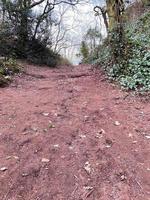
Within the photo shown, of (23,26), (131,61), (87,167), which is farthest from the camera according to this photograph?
(23,26)

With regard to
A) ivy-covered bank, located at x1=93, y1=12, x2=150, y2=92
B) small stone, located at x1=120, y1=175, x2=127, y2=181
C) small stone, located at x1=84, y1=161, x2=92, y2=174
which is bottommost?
small stone, located at x1=120, y1=175, x2=127, y2=181

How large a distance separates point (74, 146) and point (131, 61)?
3.57 meters

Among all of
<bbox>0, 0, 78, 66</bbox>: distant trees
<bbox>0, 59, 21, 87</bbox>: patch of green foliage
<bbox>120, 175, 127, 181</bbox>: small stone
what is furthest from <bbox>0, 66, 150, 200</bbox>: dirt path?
<bbox>0, 0, 78, 66</bbox>: distant trees

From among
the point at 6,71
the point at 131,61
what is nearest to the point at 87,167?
the point at 131,61

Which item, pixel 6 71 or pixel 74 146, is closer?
pixel 74 146

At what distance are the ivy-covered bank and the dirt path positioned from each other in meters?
0.46

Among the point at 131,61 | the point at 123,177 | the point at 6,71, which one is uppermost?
Answer: the point at 131,61

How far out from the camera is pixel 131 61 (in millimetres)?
6727

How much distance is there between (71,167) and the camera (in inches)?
129

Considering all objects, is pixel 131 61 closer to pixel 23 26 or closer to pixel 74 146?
pixel 74 146

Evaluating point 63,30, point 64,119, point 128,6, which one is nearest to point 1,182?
point 64,119

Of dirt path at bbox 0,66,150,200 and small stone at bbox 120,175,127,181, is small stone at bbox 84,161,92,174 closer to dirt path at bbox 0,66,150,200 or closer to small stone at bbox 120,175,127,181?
dirt path at bbox 0,66,150,200

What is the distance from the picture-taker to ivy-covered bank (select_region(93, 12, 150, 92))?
19.9ft

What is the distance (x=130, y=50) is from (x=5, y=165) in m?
4.70
